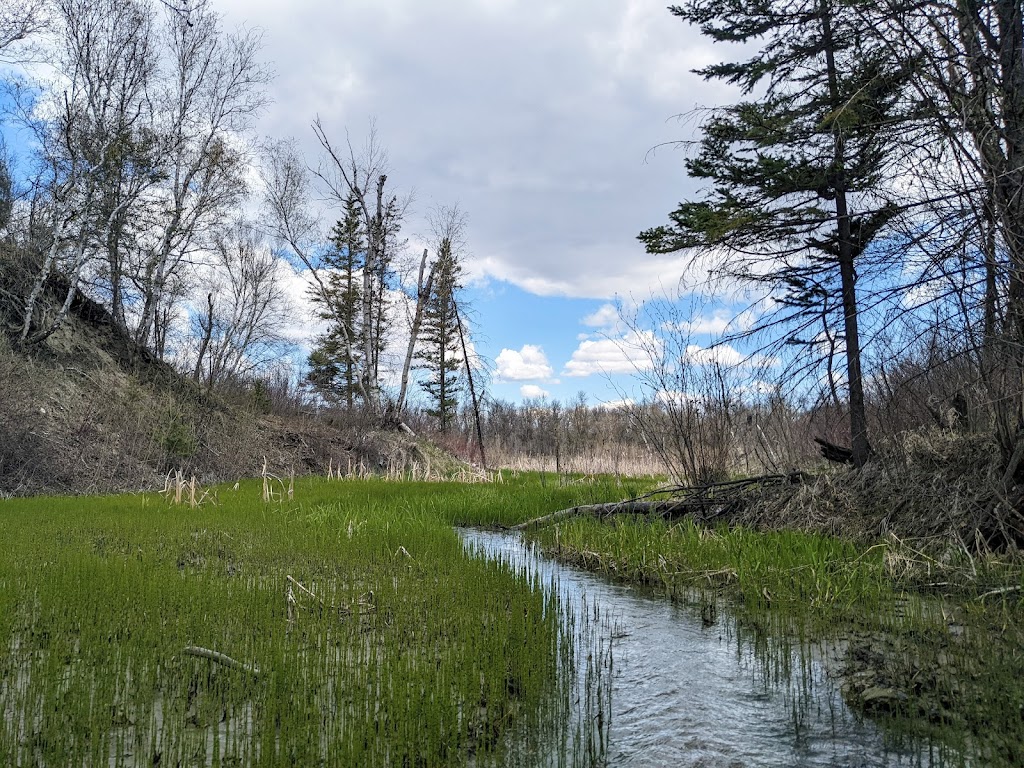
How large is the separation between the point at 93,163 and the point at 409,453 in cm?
1316

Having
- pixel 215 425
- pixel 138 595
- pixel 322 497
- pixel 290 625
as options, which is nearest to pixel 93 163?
pixel 215 425

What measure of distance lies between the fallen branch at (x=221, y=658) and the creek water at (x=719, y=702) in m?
1.90

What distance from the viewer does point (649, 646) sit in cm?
420

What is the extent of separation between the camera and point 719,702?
10.7 ft

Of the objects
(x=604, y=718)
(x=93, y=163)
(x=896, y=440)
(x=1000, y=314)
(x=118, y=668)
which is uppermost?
(x=93, y=163)

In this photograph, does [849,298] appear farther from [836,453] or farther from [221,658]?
[221,658]

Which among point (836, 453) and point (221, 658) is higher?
point (836, 453)

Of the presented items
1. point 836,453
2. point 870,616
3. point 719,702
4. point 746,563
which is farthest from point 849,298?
point 719,702

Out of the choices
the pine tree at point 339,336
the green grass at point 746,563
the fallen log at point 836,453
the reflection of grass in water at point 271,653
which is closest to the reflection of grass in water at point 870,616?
the green grass at point 746,563

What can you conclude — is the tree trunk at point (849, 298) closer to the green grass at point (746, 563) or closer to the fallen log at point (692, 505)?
the fallen log at point (692, 505)

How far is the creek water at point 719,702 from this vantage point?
2707 millimetres

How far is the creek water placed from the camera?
107 inches

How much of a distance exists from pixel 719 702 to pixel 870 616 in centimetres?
200

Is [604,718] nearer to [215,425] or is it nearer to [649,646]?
[649,646]
